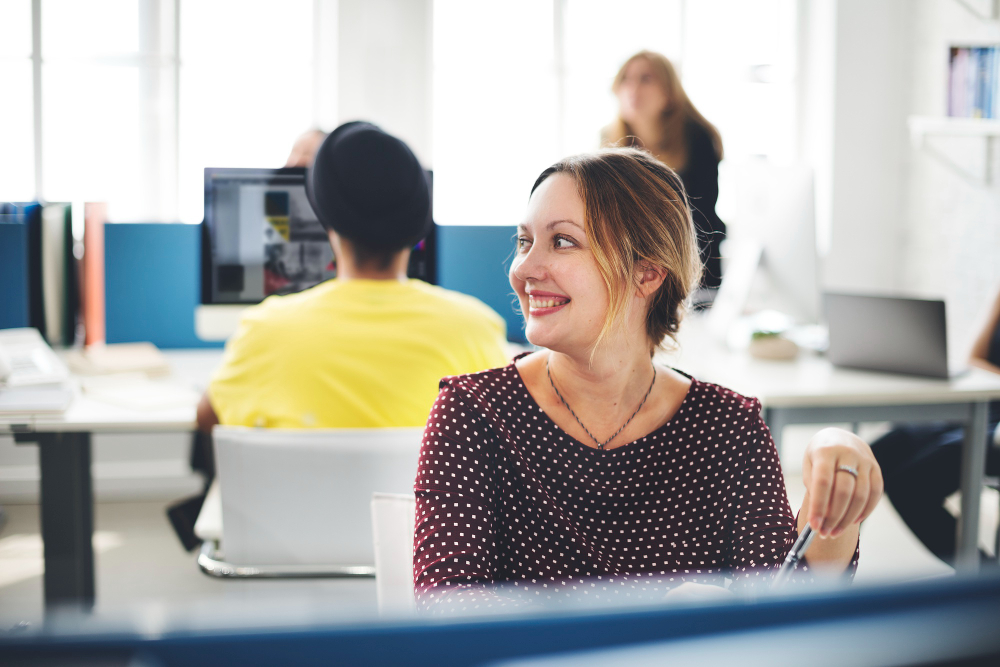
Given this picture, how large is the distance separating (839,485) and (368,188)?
3.58 feet

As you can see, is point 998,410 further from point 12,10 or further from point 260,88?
point 12,10

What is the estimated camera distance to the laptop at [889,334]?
220cm

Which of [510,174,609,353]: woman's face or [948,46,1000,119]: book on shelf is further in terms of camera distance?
[948,46,1000,119]: book on shelf

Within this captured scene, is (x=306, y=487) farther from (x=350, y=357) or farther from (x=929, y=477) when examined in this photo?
(x=929, y=477)

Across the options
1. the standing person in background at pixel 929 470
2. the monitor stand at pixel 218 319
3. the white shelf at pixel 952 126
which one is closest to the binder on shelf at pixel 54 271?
the monitor stand at pixel 218 319

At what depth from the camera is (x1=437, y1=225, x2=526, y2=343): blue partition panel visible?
2.63 m

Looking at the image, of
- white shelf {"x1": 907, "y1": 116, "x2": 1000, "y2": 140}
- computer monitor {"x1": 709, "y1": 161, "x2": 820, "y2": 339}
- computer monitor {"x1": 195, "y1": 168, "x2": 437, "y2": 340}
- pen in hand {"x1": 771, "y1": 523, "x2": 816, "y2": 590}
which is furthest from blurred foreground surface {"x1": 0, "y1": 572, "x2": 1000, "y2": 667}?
white shelf {"x1": 907, "y1": 116, "x2": 1000, "y2": 140}

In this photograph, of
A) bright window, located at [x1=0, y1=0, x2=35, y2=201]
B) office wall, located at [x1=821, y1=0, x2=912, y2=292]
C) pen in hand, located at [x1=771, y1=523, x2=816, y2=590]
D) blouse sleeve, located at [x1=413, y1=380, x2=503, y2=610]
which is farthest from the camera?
office wall, located at [x1=821, y1=0, x2=912, y2=292]

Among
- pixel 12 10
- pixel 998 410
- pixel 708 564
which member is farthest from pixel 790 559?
pixel 12 10

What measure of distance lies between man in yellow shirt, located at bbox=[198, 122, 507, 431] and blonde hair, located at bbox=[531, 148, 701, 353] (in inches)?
19.0

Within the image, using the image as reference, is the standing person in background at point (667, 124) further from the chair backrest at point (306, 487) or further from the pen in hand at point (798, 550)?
the pen in hand at point (798, 550)

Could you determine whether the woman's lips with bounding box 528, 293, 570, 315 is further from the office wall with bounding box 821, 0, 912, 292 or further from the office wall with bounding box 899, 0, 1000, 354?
the office wall with bounding box 821, 0, 912, 292

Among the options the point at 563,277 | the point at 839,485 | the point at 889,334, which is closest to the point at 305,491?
the point at 563,277

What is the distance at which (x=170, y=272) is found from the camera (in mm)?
2656
